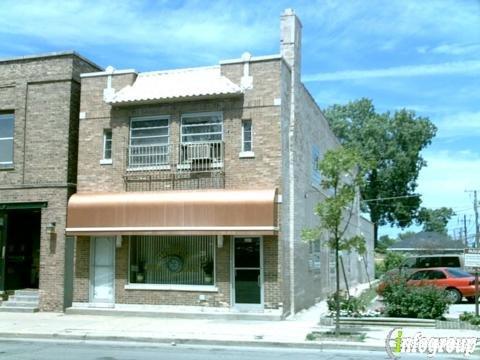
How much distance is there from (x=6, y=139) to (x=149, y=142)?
545 centimetres

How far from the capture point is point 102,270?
64.5 feet

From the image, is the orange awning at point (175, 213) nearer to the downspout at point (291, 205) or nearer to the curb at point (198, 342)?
the downspout at point (291, 205)

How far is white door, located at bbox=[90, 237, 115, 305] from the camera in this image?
1952cm

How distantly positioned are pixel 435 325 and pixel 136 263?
30.1ft

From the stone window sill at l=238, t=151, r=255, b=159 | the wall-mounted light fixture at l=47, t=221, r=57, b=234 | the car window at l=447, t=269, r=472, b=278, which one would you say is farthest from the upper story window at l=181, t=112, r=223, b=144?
the car window at l=447, t=269, r=472, b=278

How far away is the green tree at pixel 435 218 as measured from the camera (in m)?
61.3

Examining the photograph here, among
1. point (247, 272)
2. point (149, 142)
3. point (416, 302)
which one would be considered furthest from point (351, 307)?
point (149, 142)

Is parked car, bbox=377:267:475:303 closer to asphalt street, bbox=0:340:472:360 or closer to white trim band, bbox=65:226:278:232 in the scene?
white trim band, bbox=65:226:278:232

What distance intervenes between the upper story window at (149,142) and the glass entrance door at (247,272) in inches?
146

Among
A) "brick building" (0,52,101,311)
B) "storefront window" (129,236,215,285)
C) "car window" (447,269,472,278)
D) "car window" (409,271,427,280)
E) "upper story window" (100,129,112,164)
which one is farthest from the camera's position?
"car window" (409,271,427,280)

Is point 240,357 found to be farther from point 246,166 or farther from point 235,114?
point 235,114

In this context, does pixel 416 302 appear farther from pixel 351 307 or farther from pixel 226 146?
pixel 226 146

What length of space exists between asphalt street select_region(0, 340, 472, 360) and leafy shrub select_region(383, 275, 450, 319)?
398 cm

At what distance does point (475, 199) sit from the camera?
3628 centimetres
